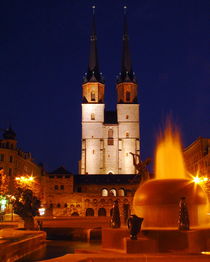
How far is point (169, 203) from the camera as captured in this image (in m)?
15.2

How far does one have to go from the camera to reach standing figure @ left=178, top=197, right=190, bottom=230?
13914 millimetres

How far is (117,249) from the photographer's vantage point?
1435cm

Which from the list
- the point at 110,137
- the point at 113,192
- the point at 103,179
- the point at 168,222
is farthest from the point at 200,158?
the point at 168,222

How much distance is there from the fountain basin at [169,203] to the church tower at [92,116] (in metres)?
83.4

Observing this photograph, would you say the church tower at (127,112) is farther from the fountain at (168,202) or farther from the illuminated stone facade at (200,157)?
the fountain at (168,202)

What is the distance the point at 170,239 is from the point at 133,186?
74.1 m

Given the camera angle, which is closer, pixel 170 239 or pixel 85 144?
pixel 170 239

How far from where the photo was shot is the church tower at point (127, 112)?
10063 cm

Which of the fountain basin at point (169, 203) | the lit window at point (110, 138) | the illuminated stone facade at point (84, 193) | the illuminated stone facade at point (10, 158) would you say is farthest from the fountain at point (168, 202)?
the lit window at point (110, 138)

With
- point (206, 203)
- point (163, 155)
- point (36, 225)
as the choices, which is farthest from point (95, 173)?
point (206, 203)

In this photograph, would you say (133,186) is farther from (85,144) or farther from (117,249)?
(117,249)

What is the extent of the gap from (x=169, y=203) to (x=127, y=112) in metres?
90.5

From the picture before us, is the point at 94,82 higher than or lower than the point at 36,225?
higher

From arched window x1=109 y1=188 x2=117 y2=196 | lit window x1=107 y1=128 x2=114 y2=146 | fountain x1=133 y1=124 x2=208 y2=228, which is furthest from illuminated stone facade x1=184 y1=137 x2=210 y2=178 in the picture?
fountain x1=133 y1=124 x2=208 y2=228
